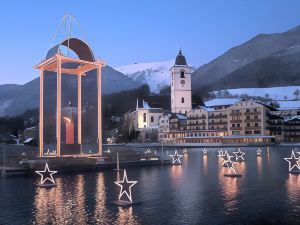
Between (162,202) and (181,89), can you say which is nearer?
(162,202)

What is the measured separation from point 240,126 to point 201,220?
104 m

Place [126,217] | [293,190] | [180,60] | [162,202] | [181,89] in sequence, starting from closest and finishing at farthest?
1. [126,217]
2. [162,202]
3. [293,190]
4. [181,89]
5. [180,60]

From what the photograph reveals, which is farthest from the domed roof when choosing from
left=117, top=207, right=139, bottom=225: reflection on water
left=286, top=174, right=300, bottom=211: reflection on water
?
left=117, top=207, right=139, bottom=225: reflection on water

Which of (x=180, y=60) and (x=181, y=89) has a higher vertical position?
(x=180, y=60)

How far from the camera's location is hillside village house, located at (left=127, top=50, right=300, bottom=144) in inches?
4434

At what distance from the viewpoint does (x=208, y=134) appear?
119m

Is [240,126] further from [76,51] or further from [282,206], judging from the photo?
[282,206]

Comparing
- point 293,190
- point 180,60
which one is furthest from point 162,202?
point 180,60

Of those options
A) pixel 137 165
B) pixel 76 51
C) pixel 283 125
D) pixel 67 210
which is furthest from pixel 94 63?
pixel 283 125

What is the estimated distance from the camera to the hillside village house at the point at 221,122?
4434 inches

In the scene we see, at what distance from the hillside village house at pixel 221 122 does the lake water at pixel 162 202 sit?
89.5m

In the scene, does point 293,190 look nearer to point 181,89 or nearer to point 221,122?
point 221,122

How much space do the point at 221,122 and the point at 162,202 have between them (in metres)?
103

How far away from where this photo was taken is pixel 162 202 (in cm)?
1756
